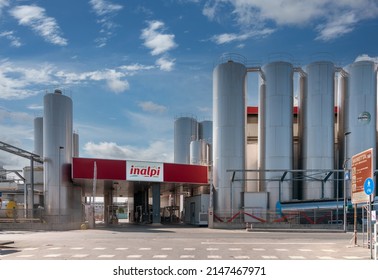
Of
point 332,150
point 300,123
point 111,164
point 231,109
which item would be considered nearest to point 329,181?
point 332,150

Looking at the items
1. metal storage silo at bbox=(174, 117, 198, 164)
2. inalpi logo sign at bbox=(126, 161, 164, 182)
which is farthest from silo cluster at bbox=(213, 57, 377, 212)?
metal storage silo at bbox=(174, 117, 198, 164)

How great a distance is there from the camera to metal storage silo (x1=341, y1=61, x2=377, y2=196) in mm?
50219

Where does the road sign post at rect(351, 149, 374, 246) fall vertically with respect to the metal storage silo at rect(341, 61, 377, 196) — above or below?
below

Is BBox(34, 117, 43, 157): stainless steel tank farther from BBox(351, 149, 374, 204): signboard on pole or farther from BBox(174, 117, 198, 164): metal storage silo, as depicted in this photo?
BBox(351, 149, 374, 204): signboard on pole

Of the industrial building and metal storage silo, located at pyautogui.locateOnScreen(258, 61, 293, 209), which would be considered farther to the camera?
metal storage silo, located at pyautogui.locateOnScreen(258, 61, 293, 209)

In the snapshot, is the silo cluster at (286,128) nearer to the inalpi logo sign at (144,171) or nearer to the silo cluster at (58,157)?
the inalpi logo sign at (144,171)

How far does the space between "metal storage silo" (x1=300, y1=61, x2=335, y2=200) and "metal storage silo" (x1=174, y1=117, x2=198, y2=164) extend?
27.4 metres

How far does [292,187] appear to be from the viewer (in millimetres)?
50125

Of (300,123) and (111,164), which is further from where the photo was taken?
(300,123)

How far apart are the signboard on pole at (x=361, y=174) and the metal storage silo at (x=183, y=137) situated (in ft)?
172

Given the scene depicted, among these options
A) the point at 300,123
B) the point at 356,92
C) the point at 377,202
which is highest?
the point at 356,92

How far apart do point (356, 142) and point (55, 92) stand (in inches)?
1387

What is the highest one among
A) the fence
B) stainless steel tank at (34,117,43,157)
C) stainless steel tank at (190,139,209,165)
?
stainless steel tank at (34,117,43,157)
